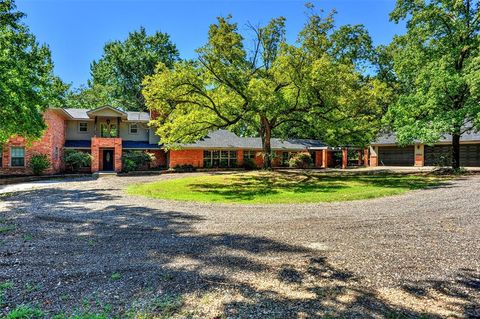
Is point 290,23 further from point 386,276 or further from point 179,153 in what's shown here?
point 386,276

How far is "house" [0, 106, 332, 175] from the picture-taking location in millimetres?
24312

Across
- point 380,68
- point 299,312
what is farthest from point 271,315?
point 380,68

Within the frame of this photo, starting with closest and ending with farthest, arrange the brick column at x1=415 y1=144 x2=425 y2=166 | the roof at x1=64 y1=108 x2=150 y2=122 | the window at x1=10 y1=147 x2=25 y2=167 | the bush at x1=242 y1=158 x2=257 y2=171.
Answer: the window at x1=10 y1=147 x2=25 y2=167 → the roof at x1=64 y1=108 x2=150 y2=122 → the bush at x1=242 y1=158 x2=257 y2=171 → the brick column at x1=415 y1=144 x2=425 y2=166

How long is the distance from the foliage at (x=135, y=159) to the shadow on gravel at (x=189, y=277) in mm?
20846

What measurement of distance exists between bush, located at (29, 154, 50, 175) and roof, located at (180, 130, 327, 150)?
11.4m

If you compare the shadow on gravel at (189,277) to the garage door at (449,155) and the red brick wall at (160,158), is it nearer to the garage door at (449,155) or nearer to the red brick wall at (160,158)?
the red brick wall at (160,158)

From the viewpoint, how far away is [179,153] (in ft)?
99.9

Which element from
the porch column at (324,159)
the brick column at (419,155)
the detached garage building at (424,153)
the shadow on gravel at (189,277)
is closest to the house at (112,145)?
the porch column at (324,159)

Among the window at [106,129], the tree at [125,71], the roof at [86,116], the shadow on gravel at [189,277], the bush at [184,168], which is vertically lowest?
the shadow on gravel at [189,277]

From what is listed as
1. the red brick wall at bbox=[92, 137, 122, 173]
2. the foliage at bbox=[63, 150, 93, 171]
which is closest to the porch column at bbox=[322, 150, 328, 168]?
the red brick wall at bbox=[92, 137, 122, 173]

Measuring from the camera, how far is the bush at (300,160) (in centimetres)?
3484

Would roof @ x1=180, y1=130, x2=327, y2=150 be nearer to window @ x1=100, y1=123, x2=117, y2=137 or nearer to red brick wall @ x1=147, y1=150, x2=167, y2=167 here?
red brick wall @ x1=147, y1=150, x2=167, y2=167

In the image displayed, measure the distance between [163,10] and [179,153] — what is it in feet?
56.9

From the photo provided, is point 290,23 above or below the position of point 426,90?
above
